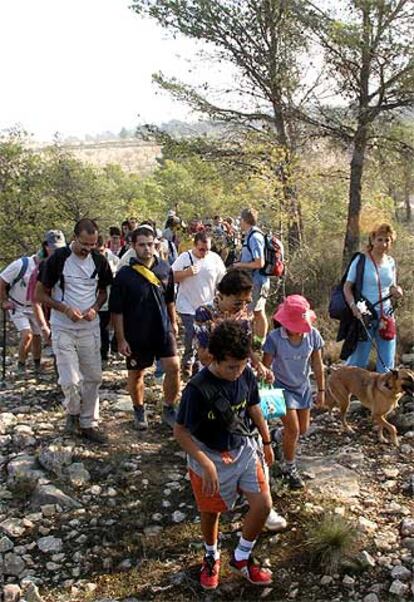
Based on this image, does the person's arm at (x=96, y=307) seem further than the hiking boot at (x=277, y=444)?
Yes

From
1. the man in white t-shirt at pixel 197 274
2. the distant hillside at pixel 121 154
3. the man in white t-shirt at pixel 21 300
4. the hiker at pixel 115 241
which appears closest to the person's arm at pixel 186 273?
the man in white t-shirt at pixel 197 274

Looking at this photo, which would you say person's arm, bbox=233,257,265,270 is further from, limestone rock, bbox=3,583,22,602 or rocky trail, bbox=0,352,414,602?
limestone rock, bbox=3,583,22,602

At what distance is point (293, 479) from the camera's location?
4.19 meters

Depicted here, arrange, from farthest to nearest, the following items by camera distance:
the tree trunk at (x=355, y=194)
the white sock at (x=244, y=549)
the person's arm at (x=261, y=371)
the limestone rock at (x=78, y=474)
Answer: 1. the tree trunk at (x=355, y=194)
2. the limestone rock at (x=78, y=474)
3. the person's arm at (x=261, y=371)
4. the white sock at (x=244, y=549)

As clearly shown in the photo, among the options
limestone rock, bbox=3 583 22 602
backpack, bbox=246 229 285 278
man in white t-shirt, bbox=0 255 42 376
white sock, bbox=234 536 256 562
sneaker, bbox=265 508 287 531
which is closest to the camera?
white sock, bbox=234 536 256 562

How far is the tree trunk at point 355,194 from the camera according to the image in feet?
34.7

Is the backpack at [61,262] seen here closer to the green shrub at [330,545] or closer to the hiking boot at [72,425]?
the hiking boot at [72,425]

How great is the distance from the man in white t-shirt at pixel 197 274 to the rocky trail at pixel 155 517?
4.62ft

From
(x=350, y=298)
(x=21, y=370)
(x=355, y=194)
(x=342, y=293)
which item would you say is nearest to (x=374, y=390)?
(x=350, y=298)

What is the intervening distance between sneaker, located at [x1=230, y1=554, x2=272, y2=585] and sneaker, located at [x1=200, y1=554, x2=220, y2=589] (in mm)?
106

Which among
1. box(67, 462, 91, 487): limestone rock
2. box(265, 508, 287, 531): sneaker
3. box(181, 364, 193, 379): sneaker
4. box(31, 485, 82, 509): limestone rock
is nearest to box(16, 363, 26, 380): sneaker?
box(181, 364, 193, 379): sneaker

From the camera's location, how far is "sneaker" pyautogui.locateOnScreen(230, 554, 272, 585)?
3252 mm

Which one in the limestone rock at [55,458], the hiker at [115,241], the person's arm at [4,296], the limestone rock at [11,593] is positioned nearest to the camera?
the limestone rock at [11,593]

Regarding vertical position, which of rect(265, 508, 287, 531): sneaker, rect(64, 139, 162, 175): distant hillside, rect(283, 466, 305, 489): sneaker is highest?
rect(64, 139, 162, 175): distant hillside
